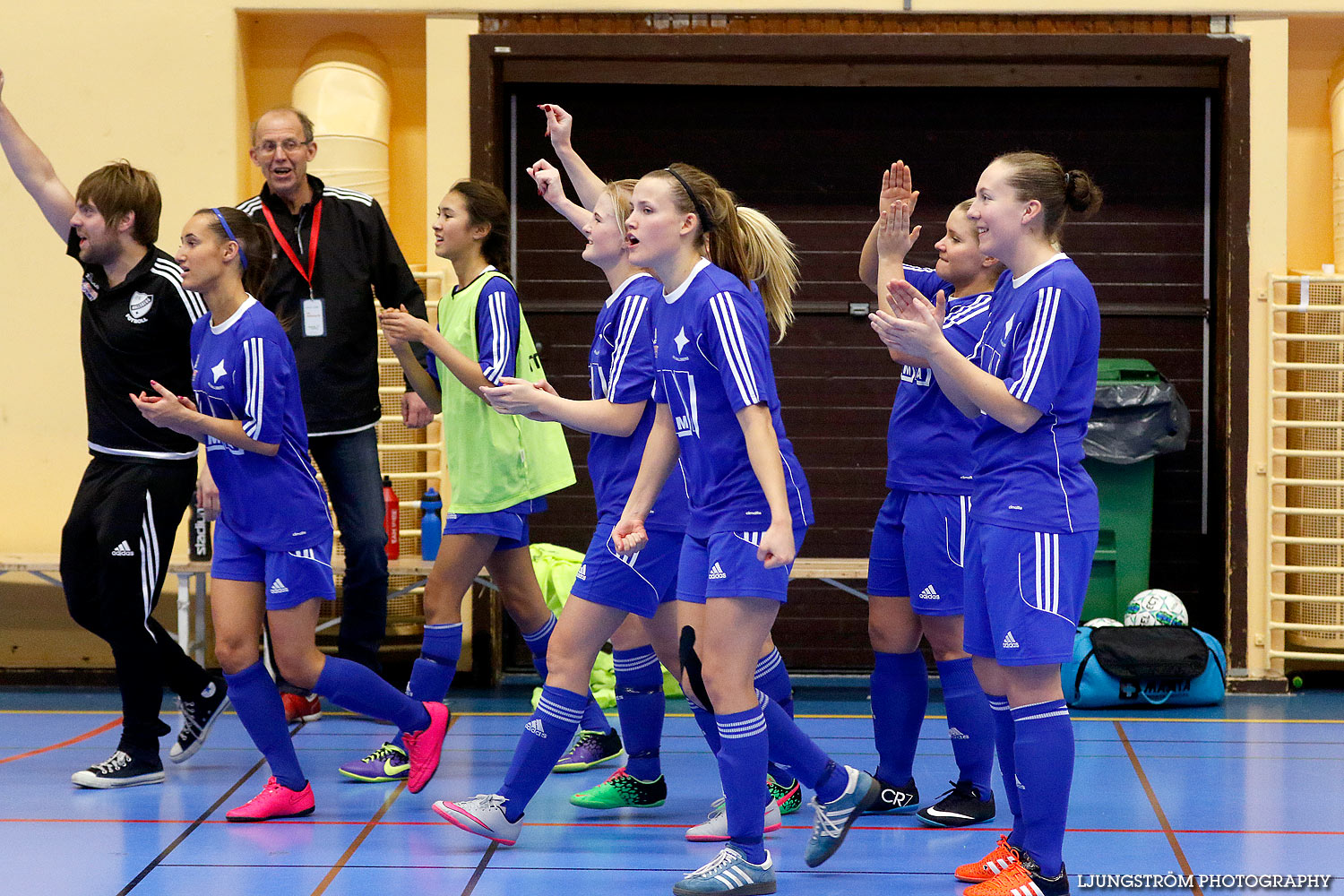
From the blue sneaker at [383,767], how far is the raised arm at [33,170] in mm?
2160

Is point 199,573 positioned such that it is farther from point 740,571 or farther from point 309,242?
point 740,571

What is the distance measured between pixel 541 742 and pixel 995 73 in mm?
4521

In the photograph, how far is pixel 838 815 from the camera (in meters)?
3.62

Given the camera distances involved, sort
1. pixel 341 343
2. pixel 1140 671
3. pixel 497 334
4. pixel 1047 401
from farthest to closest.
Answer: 1. pixel 1140 671
2. pixel 341 343
3. pixel 497 334
4. pixel 1047 401

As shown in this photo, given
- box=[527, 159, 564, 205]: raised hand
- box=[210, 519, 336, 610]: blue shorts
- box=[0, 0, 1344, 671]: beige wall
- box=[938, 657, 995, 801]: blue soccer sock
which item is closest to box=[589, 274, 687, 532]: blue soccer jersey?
box=[527, 159, 564, 205]: raised hand

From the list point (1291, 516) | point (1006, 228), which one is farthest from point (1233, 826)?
point (1291, 516)

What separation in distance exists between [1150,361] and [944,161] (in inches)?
59.3

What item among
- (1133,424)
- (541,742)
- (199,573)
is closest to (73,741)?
(199,573)

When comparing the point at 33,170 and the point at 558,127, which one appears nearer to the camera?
the point at 558,127

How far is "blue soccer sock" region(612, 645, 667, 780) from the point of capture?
4332 millimetres

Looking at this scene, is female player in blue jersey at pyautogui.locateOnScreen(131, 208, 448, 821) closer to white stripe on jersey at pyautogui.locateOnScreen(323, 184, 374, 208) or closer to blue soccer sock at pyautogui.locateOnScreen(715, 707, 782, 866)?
white stripe on jersey at pyautogui.locateOnScreen(323, 184, 374, 208)

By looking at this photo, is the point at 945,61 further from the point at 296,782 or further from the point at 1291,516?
the point at 296,782

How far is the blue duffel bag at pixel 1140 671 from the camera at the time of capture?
19.6ft

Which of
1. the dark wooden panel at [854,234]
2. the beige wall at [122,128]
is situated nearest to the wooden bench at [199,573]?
the beige wall at [122,128]
